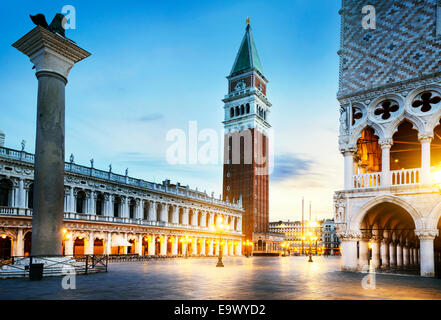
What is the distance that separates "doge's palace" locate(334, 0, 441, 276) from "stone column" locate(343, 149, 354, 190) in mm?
54

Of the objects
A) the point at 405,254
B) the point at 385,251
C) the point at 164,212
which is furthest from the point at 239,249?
the point at 385,251

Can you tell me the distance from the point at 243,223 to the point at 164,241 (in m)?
31.8

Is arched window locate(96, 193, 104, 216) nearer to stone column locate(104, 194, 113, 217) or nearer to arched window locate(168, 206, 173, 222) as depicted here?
stone column locate(104, 194, 113, 217)

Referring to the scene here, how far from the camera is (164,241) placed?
59.6m

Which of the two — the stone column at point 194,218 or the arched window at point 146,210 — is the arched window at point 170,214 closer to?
the arched window at point 146,210

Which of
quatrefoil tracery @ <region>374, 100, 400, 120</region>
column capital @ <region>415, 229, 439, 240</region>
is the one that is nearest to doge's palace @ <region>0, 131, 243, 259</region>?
quatrefoil tracery @ <region>374, 100, 400, 120</region>

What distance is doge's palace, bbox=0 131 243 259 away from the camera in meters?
39.1

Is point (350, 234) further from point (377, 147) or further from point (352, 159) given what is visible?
point (377, 147)

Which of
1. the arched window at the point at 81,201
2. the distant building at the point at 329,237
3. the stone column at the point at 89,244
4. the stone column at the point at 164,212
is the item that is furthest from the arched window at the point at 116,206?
the distant building at the point at 329,237

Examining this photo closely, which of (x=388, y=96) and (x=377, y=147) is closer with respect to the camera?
(x=388, y=96)

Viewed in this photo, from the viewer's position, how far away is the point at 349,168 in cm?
2261

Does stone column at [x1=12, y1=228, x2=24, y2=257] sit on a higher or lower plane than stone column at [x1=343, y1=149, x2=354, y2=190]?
lower

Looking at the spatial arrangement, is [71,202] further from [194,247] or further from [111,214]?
[194,247]

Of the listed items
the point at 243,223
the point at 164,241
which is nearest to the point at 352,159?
the point at 164,241
